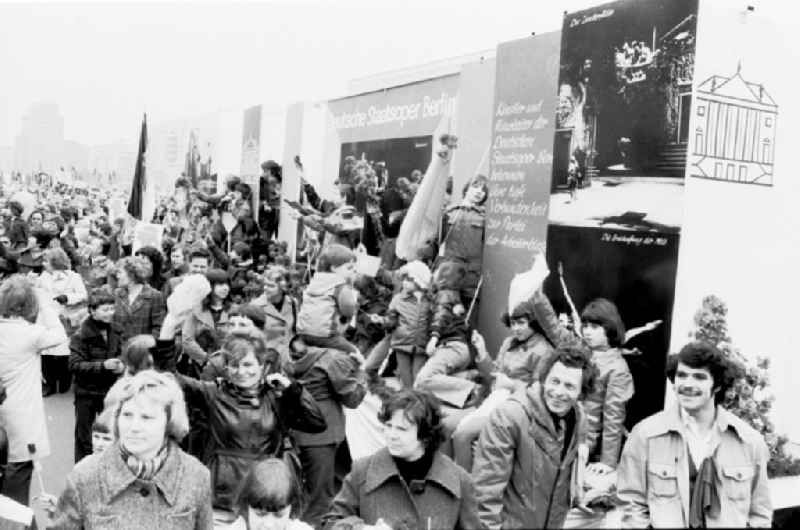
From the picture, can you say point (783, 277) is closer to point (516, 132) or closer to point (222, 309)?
point (516, 132)

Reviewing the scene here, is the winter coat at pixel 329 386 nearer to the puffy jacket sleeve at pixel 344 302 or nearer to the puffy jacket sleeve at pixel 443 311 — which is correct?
the puffy jacket sleeve at pixel 344 302

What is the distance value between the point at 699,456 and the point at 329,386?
294 cm

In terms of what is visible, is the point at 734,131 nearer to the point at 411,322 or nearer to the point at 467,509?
the point at 411,322

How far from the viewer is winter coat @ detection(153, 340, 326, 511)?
499cm

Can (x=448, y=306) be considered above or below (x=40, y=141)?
below

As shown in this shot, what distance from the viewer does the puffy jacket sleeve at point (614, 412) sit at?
602cm

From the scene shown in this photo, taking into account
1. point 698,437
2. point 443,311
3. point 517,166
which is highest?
point 517,166

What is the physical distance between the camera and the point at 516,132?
29.7 feet

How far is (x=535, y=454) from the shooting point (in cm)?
407

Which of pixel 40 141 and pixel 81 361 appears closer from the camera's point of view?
pixel 81 361

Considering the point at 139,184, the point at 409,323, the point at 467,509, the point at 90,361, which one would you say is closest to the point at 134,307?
the point at 90,361

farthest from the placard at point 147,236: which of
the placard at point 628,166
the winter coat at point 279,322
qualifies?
the placard at point 628,166

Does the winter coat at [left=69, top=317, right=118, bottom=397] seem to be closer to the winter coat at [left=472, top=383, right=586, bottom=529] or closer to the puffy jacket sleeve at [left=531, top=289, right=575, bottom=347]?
the puffy jacket sleeve at [left=531, top=289, right=575, bottom=347]

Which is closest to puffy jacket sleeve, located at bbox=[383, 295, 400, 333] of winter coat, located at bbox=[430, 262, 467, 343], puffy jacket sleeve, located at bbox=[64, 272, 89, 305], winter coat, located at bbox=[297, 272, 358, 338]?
winter coat, located at bbox=[430, 262, 467, 343]
